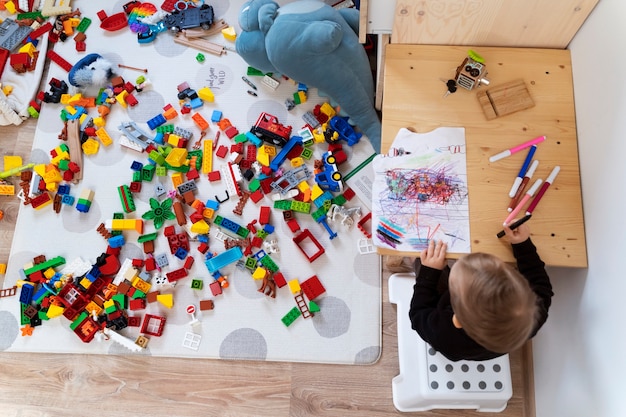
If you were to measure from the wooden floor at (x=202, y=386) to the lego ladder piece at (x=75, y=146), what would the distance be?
0.61m

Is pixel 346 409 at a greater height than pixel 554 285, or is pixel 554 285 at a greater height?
pixel 554 285

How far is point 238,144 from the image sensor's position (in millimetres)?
1694

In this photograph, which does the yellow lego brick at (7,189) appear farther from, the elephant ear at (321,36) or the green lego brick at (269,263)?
the elephant ear at (321,36)

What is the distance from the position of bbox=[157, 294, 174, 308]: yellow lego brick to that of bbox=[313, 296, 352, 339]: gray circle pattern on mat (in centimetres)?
46

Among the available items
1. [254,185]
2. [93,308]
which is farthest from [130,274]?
[254,185]

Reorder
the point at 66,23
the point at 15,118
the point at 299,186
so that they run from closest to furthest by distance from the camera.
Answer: the point at 299,186
the point at 15,118
the point at 66,23

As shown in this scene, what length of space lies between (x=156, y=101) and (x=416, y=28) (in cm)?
101

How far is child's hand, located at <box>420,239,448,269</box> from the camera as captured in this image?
1.10 m

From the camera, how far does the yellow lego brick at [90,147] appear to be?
1728 millimetres

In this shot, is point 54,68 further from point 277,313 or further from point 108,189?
point 277,313

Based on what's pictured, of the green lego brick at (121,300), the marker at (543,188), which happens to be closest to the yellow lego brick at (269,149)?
the green lego brick at (121,300)

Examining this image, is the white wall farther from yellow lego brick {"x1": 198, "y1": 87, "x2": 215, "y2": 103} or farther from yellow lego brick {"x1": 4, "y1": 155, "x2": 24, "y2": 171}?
yellow lego brick {"x1": 4, "y1": 155, "x2": 24, "y2": 171}

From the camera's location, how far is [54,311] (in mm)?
1547

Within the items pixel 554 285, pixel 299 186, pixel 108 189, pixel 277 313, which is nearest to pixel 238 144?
pixel 299 186
